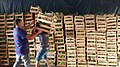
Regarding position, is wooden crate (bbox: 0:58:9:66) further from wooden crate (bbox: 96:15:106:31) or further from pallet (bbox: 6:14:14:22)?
wooden crate (bbox: 96:15:106:31)

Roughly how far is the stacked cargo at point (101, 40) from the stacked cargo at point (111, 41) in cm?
15

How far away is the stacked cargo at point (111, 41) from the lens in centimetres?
1263

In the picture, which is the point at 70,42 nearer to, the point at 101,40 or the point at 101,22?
the point at 101,40

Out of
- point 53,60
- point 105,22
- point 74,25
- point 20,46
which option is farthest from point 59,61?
point 20,46

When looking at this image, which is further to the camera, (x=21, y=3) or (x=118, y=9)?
(x=21, y=3)

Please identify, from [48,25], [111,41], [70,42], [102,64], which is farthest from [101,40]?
[48,25]

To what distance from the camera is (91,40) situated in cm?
1289

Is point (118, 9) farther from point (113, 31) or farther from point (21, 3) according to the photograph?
point (21, 3)

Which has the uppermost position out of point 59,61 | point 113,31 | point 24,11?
point 24,11

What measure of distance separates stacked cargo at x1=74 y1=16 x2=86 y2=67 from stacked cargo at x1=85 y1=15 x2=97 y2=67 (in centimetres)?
17

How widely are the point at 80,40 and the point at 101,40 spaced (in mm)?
812

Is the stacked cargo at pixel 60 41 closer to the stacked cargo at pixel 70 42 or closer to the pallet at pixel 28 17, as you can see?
the stacked cargo at pixel 70 42

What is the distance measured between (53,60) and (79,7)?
2335 millimetres

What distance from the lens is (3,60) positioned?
1363 centimetres
